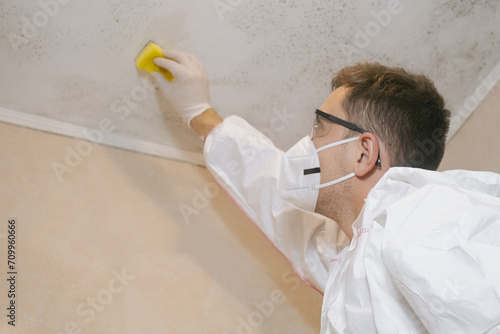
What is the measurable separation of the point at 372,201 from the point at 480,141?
97cm

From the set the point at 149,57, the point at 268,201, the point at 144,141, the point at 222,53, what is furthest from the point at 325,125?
the point at 144,141

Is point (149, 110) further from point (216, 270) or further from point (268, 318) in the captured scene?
point (268, 318)

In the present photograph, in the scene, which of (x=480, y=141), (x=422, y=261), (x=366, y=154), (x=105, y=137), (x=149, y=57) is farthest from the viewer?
(x=480, y=141)

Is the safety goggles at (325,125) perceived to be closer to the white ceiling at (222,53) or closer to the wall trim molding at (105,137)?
the white ceiling at (222,53)

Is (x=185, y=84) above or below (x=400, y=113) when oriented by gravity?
below

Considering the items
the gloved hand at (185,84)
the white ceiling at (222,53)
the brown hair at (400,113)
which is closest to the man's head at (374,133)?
the brown hair at (400,113)

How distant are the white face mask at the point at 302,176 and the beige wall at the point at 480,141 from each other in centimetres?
79

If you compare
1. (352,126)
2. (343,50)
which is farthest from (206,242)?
(343,50)

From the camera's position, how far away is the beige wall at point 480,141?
79.9 inches

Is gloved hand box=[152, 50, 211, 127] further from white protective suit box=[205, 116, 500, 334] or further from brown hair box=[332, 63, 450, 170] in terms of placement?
white protective suit box=[205, 116, 500, 334]

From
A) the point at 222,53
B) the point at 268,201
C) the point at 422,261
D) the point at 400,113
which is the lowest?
the point at 268,201

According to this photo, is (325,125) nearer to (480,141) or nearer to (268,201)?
(268,201)

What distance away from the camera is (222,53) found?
182cm

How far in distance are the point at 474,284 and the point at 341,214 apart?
23.0 inches
